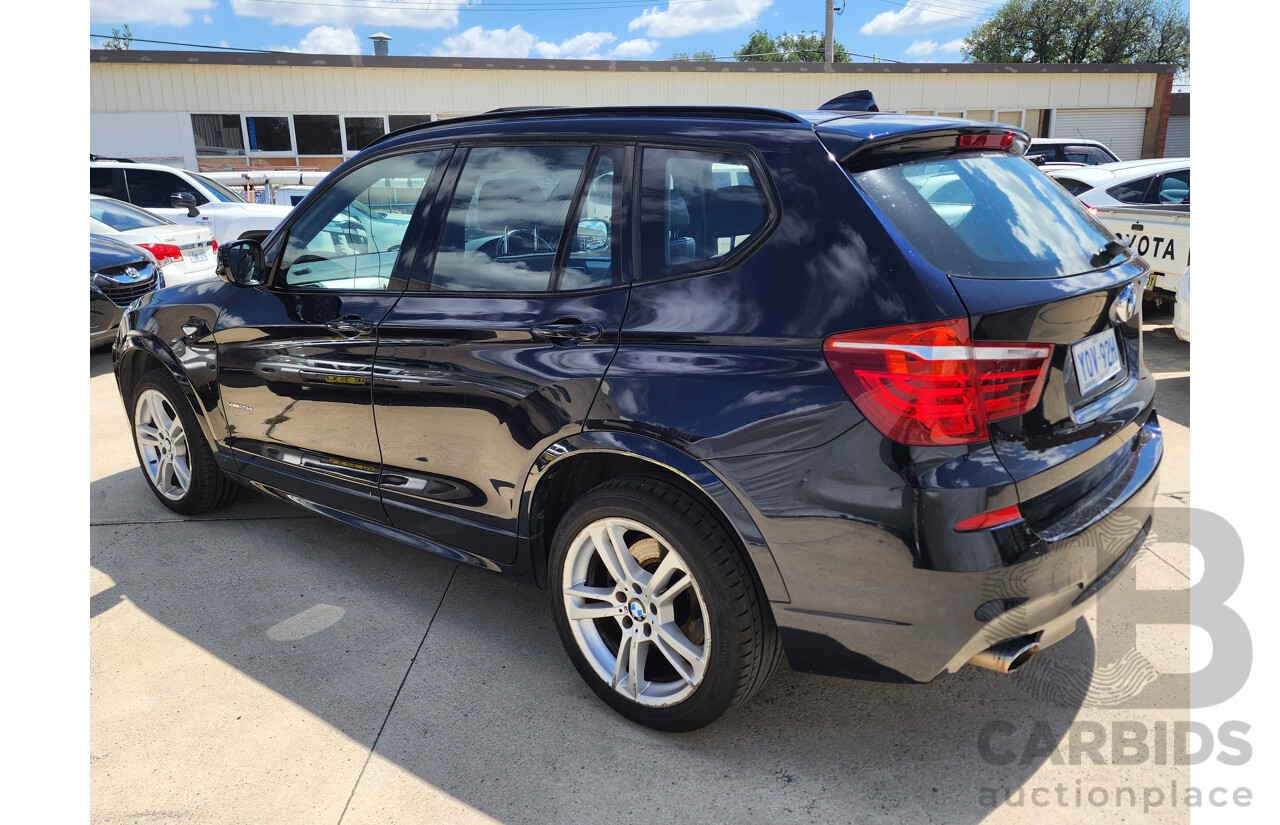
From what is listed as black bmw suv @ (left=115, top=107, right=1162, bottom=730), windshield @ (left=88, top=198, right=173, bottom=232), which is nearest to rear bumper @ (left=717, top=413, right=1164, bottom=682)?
black bmw suv @ (left=115, top=107, right=1162, bottom=730)

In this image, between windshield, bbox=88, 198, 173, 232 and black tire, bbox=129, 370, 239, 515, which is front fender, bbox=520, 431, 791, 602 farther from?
windshield, bbox=88, 198, 173, 232

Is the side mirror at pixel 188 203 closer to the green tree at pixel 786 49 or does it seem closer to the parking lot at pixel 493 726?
the parking lot at pixel 493 726

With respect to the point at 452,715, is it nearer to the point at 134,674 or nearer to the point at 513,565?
the point at 513,565

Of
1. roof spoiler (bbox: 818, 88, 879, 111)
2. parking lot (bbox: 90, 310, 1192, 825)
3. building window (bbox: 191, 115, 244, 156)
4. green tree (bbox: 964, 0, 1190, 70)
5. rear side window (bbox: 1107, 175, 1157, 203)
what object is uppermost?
green tree (bbox: 964, 0, 1190, 70)

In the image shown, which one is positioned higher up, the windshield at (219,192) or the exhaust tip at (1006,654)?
the windshield at (219,192)

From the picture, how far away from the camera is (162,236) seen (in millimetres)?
9281

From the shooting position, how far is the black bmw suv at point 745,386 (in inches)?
80.9

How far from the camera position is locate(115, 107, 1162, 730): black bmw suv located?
2055mm

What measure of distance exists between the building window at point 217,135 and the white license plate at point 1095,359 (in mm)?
24148

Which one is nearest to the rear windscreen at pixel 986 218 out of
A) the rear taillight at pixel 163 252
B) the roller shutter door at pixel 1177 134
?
the rear taillight at pixel 163 252

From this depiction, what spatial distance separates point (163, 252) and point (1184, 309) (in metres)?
9.37

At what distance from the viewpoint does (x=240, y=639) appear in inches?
128

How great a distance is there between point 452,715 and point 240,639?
1.02 m

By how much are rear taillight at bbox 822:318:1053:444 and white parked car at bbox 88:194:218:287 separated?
8.48 m
